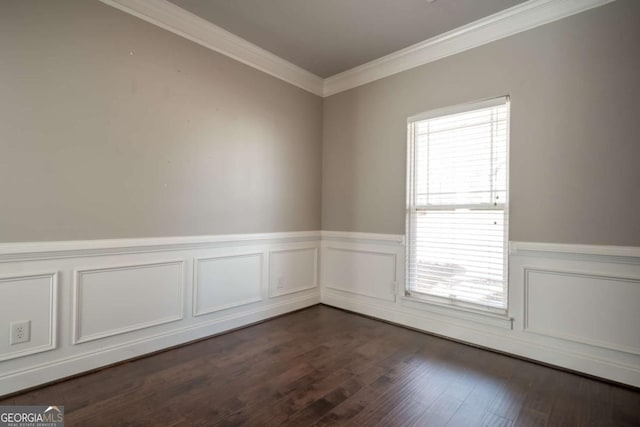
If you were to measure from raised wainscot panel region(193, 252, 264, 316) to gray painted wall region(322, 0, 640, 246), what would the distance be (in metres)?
2.24

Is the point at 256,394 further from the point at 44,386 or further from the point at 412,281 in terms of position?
the point at 412,281

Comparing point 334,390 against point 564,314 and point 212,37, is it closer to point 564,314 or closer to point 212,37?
point 564,314

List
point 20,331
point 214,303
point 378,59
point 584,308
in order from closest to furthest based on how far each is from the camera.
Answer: point 20,331
point 584,308
point 214,303
point 378,59

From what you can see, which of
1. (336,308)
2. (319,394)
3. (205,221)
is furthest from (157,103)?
(336,308)

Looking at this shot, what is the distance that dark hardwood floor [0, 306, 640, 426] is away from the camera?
1.83 meters

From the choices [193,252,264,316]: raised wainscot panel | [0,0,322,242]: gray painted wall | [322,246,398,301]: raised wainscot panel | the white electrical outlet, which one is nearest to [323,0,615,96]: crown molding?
[0,0,322,242]: gray painted wall

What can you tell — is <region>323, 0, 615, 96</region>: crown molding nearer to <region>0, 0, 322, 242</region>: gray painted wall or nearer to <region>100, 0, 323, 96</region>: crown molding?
<region>100, 0, 323, 96</region>: crown molding

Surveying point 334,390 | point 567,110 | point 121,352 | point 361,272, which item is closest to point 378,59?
point 567,110

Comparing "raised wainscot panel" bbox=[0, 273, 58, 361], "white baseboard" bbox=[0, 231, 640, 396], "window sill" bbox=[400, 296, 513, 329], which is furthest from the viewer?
"window sill" bbox=[400, 296, 513, 329]

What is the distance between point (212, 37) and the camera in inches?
115

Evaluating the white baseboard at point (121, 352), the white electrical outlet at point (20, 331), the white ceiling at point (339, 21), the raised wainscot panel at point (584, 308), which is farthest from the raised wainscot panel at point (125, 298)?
the raised wainscot panel at point (584, 308)

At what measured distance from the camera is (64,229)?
2.19 meters

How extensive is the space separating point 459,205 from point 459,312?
38.7 inches

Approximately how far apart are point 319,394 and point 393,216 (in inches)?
76.2
